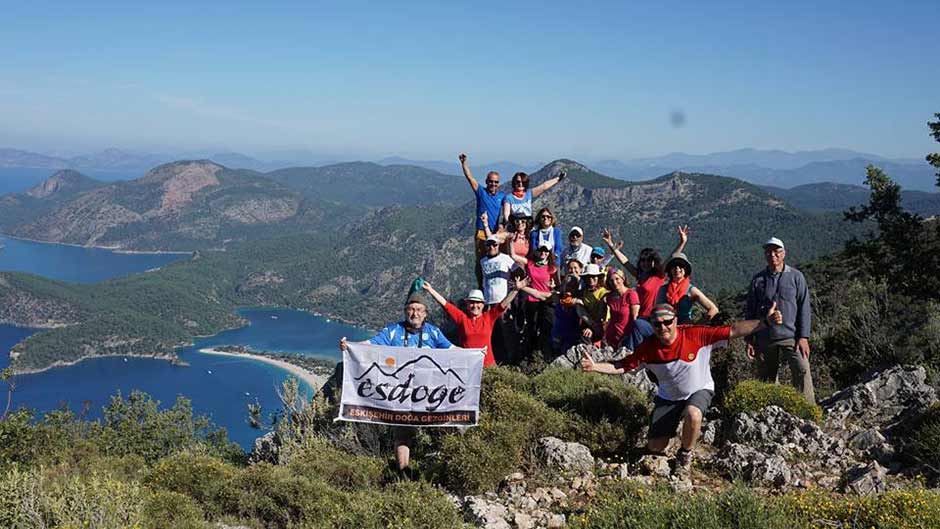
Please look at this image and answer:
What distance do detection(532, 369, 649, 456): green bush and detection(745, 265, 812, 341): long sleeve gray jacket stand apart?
5.92 ft

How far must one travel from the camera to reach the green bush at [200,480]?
6480 mm

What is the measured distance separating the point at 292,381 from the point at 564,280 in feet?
14.7

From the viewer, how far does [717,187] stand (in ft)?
618

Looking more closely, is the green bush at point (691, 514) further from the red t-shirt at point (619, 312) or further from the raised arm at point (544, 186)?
the raised arm at point (544, 186)

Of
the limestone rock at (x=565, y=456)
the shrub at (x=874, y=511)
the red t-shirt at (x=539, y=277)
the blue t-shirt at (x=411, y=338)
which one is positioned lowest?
the limestone rock at (x=565, y=456)

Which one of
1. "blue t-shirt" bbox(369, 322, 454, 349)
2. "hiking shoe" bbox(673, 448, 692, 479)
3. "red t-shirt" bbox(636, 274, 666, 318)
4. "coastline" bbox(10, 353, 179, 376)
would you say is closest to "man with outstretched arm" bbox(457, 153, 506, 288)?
"red t-shirt" bbox(636, 274, 666, 318)

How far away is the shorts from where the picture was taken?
6.01 metres

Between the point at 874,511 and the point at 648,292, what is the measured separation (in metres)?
4.44

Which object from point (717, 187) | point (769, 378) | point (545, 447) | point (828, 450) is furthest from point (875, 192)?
point (717, 187)

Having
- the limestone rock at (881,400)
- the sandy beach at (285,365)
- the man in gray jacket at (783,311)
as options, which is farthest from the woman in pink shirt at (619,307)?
the sandy beach at (285,365)

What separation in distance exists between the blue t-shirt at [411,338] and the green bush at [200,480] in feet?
7.46

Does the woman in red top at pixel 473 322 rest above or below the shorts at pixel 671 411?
above

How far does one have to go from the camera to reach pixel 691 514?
431cm

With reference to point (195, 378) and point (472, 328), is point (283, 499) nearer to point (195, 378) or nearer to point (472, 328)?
point (472, 328)
